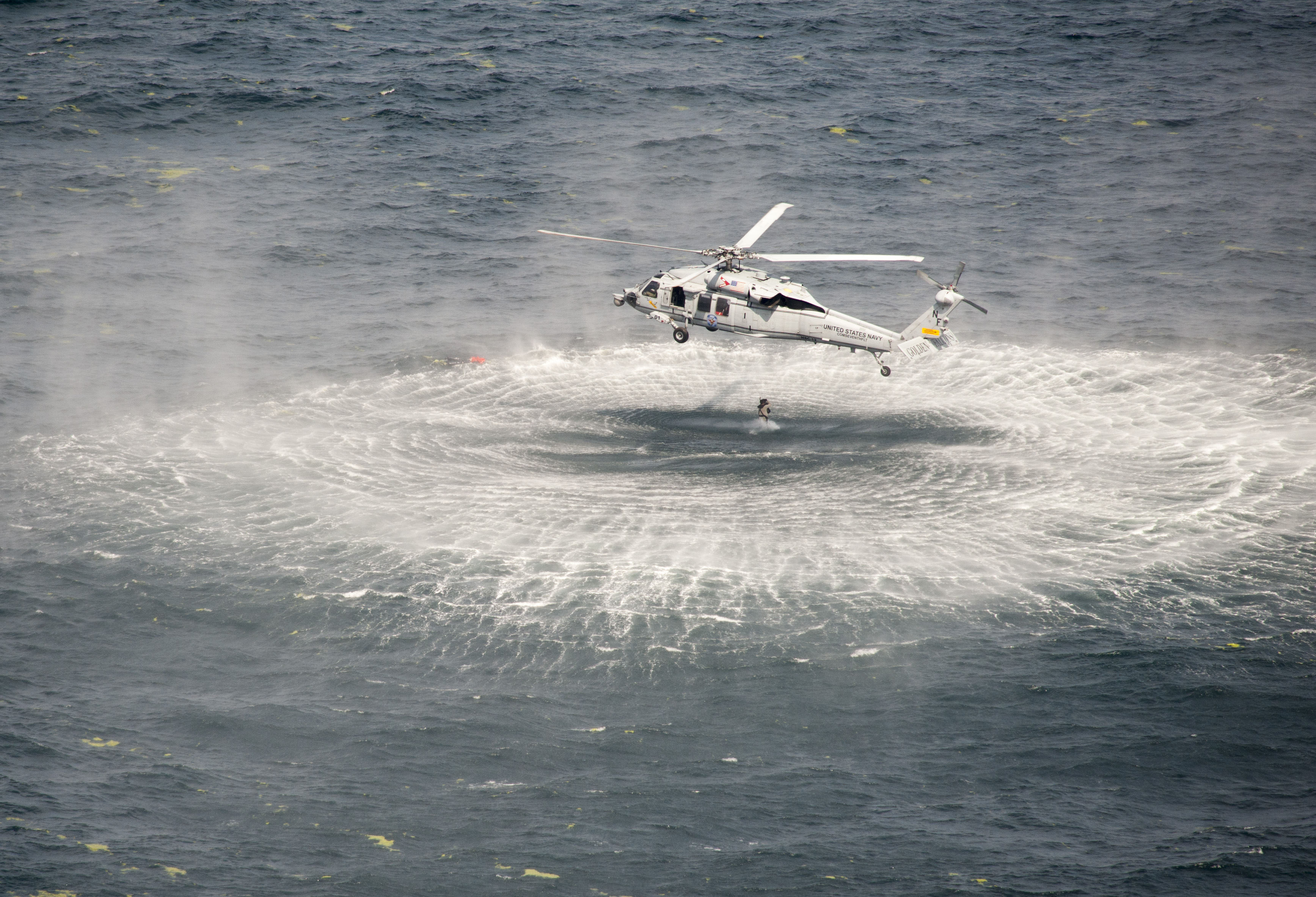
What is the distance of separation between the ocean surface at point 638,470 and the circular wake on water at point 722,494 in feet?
0.95

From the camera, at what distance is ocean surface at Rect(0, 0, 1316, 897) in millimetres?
29766

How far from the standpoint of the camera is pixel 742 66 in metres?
104

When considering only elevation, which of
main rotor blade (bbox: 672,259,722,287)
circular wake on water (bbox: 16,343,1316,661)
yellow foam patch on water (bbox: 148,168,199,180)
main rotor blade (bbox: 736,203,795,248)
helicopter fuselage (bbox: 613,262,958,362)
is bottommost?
circular wake on water (bbox: 16,343,1316,661)

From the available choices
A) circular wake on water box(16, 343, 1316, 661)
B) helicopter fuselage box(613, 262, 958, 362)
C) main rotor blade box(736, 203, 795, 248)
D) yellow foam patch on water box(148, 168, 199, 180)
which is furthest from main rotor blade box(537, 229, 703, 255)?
yellow foam patch on water box(148, 168, 199, 180)

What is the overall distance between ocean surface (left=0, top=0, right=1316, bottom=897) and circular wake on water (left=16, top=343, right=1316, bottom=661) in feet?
0.95

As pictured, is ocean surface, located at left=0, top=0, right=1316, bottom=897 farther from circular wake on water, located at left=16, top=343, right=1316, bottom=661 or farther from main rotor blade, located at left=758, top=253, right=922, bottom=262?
main rotor blade, located at left=758, top=253, right=922, bottom=262

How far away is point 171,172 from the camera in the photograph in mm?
85438

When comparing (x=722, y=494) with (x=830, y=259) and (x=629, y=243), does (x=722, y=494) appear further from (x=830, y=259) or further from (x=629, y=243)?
(x=629, y=243)

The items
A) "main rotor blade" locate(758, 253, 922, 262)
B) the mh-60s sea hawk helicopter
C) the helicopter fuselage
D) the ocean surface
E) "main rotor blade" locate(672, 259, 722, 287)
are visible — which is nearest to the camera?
the ocean surface

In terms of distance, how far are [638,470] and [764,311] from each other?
10.3 m

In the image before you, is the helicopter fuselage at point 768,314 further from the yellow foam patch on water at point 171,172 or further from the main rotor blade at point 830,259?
the yellow foam patch on water at point 171,172

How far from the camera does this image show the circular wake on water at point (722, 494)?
40.0m

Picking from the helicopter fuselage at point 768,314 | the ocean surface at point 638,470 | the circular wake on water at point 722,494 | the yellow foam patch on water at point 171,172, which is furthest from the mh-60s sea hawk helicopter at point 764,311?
the yellow foam patch on water at point 171,172

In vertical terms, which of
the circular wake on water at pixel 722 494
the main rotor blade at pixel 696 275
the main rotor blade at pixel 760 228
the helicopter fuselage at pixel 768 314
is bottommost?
the circular wake on water at pixel 722 494
